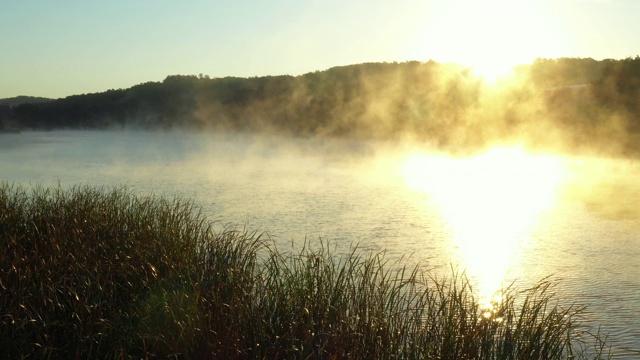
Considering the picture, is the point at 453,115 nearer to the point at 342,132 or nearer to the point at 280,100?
the point at 342,132

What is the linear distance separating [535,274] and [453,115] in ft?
87.7

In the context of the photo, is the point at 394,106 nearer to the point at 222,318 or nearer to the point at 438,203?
the point at 438,203

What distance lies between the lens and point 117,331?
168 inches

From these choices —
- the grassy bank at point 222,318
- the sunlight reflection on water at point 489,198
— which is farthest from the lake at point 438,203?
the grassy bank at point 222,318

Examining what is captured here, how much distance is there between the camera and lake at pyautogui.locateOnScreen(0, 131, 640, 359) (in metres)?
7.80

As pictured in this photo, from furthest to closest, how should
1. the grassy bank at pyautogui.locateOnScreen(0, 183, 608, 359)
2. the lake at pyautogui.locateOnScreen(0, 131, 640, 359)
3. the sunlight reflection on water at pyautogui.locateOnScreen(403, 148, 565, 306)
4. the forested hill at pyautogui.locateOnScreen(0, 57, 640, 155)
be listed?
1. the forested hill at pyautogui.locateOnScreen(0, 57, 640, 155)
2. the sunlight reflection on water at pyautogui.locateOnScreen(403, 148, 565, 306)
3. the lake at pyautogui.locateOnScreen(0, 131, 640, 359)
4. the grassy bank at pyautogui.locateOnScreen(0, 183, 608, 359)

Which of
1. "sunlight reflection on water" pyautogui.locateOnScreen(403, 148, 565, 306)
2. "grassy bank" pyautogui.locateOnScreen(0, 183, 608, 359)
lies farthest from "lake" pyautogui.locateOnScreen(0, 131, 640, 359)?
"grassy bank" pyautogui.locateOnScreen(0, 183, 608, 359)

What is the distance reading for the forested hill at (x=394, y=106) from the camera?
25.1m

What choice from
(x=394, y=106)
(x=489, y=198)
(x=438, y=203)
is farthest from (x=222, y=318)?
(x=394, y=106)

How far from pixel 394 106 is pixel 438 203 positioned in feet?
82.1

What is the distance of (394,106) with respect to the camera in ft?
124

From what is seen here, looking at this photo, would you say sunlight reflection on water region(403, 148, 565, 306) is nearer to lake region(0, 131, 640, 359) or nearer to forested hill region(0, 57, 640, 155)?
lake region(0, 131, 640, 359)

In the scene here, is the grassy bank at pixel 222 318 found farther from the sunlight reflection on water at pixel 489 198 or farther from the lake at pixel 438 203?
the lake at pixel 438 203

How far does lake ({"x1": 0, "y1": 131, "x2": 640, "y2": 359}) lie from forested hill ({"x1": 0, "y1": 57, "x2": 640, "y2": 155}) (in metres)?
3.22
